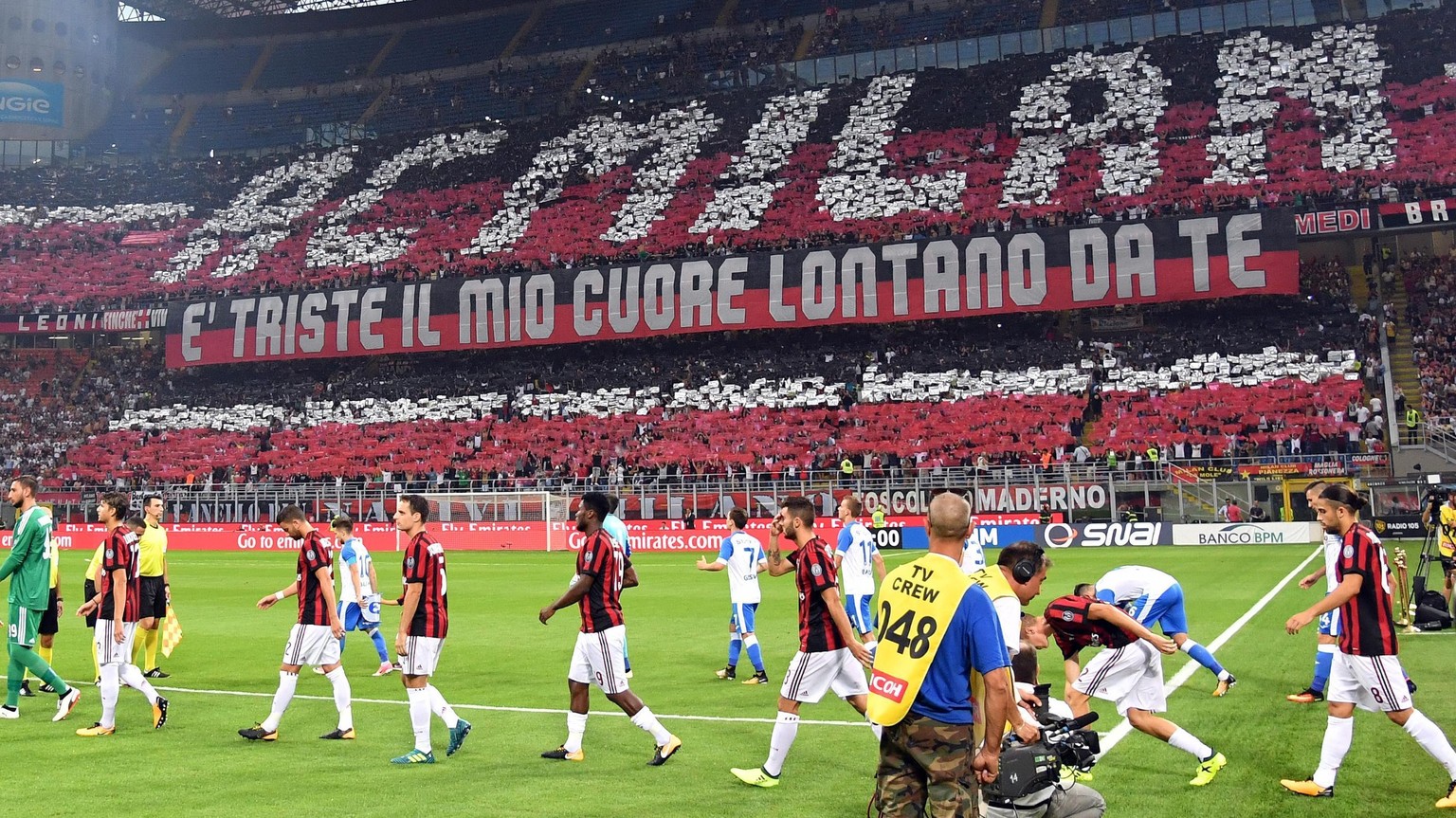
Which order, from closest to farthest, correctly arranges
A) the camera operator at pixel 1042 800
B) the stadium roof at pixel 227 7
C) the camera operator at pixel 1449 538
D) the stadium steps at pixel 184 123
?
the camera operator at pixel 1042 800, the camera operator at pixel 1449 538, the stadium roof at pixel 227 7, the stadium steps at pixel 184 123

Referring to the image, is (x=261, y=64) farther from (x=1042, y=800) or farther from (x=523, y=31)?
(x=1042, y=800)

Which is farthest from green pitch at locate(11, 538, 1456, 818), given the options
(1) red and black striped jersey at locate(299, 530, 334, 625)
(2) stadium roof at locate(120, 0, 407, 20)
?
(2) stadium roof at locate(120, 0, 407, 20)

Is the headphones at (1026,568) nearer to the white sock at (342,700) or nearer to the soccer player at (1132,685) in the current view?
the soccer player at (1132,685)

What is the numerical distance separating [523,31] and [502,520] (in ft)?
146

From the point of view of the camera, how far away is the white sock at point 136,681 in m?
11.6

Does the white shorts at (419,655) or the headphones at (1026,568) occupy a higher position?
the headphones at (1026,568)

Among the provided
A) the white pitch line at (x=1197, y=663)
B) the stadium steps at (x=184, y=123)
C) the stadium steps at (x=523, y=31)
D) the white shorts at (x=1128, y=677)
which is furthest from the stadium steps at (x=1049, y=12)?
the white shorts at (x=1128, y=677)

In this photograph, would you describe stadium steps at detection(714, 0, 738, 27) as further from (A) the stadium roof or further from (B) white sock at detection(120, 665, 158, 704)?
(B) white sock at detection(120, 665, 158, 704)

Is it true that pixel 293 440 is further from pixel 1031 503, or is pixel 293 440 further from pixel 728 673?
pixel 728 673

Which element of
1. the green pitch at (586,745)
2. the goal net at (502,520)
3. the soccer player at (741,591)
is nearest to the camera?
the green pitch at (586,745)

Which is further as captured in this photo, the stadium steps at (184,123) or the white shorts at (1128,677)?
the stadium steps at (184,123)

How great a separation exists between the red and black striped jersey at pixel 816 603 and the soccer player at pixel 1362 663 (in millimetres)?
3296

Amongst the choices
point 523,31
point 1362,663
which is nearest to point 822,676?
point 1362,663

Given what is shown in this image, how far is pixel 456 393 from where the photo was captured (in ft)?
183
